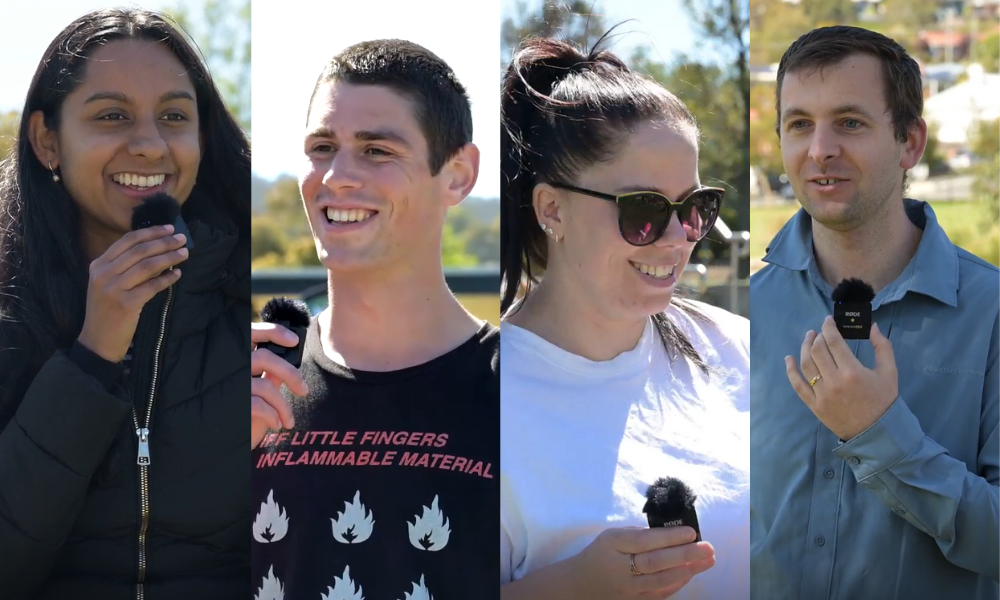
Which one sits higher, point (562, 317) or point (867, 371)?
point (562, 317)

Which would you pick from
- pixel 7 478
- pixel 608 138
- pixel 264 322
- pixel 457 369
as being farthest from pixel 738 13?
pixel 7 478

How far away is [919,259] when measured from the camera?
3.53m

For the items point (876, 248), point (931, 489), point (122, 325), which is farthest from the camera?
point (876, 248)

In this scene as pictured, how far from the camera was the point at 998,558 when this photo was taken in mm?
3439

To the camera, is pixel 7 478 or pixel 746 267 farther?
pixel 746 267

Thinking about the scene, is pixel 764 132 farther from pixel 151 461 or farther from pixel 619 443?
pixel 151 461

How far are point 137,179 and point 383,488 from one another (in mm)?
1250

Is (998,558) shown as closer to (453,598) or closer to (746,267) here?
(746,267)

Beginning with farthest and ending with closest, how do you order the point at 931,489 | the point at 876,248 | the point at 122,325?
the point at 876,248 < the point at 122,325 < the point at 931,489

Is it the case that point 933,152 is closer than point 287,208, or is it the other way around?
point 287,208

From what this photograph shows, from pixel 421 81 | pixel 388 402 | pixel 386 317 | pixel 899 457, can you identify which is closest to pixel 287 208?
pixel 386 317

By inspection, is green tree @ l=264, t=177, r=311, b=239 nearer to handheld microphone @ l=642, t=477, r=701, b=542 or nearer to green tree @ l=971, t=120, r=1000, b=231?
handheld microphone @ l=642, t=477, r=701, b=542

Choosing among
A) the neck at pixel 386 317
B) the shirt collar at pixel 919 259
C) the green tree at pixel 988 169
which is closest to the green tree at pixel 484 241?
the neck at pixel 386 317

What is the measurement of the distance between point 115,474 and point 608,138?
1.88 metres
